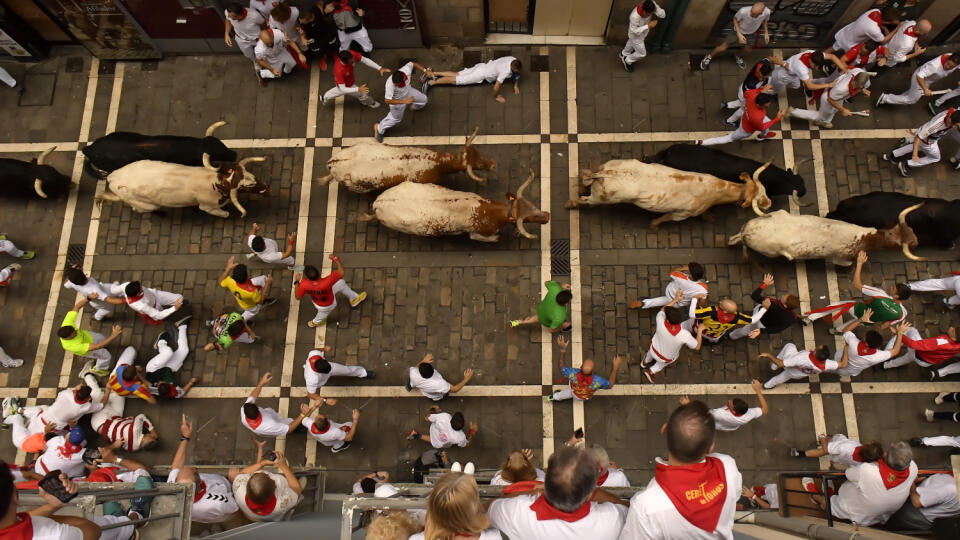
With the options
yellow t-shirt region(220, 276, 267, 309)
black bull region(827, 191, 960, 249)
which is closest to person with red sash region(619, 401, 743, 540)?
yellow t-shirt region(220, 276, 267, 309)

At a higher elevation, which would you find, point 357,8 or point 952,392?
point 357,8

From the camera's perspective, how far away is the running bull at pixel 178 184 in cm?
1024

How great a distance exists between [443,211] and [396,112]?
292 centimetres

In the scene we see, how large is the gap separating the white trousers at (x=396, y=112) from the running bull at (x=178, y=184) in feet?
8.81

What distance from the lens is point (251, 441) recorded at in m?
10.3

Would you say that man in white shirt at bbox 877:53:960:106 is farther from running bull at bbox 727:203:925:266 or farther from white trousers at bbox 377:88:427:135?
white trousers at bbox 377:88:427:135

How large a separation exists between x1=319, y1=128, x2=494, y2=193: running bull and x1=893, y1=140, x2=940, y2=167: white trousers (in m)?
8.76

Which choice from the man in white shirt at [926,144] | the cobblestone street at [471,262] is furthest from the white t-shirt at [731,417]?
the man in white shirt at [926,144]

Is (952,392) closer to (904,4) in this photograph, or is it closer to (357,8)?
(904,4)

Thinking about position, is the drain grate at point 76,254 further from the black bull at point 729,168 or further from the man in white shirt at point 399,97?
the black bull at point 729,168

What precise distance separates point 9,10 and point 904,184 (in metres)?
19.5

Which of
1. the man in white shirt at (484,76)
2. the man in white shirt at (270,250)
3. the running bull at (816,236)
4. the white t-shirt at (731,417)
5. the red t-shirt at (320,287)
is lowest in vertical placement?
the white t-shirt at (731,417)

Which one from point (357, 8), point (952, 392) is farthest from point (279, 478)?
point (952, 392)

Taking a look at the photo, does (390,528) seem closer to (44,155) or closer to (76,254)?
(76,254)
